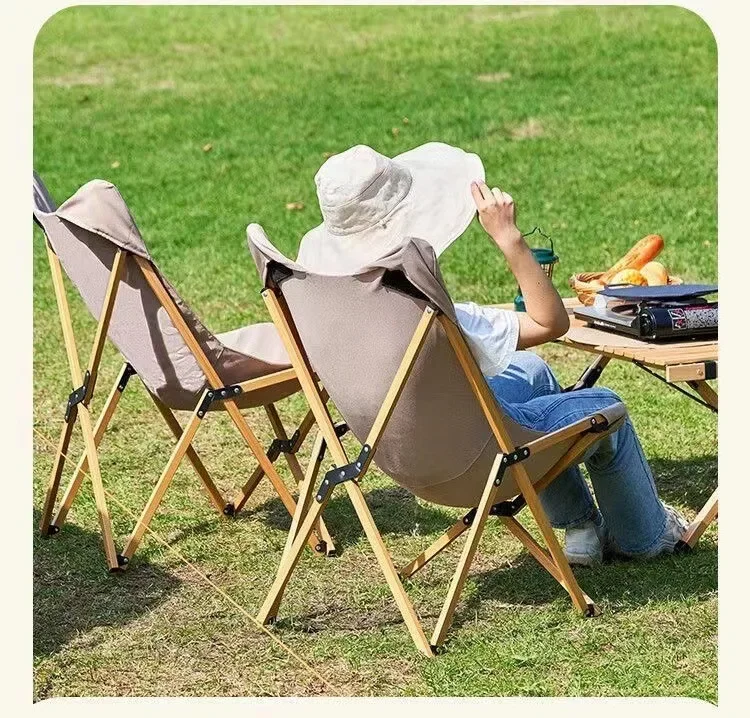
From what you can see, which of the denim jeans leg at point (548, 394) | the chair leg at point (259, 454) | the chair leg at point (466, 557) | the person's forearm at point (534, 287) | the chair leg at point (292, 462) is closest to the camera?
the person's forearm at point (534, 287)

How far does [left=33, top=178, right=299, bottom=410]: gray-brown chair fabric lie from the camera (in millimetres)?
4230

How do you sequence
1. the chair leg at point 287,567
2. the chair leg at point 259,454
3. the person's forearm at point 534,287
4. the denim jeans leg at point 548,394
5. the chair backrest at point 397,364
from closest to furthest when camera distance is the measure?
the chair backrest at point 397,364 < the person's forearm at point 534,287 < the chair leg at point 287,567 < the denim jeans leg at point 548,394 < the chair leg at point 259,454

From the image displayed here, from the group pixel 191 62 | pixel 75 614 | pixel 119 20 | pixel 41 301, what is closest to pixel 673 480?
pixel 75 614

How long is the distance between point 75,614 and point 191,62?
1018 centimetres

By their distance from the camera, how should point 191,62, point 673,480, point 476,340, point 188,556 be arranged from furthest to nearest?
point 191,62 < point 673,480 < point 188,556 < point 476,340

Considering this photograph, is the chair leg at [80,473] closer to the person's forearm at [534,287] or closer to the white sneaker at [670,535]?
the person's forearm at [534,287]

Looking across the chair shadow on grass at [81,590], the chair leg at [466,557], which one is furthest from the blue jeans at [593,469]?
the chair shadow on grass at [81,590]

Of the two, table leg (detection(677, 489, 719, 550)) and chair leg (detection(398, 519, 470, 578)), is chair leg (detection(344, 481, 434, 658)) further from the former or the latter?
table leg (detection(677, 489, 719, 550))

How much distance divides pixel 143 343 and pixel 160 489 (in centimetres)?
45

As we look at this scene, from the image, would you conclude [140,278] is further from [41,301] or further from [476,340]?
[41,301]

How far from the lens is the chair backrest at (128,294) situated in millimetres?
4227

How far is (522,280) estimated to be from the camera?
12.0 feet

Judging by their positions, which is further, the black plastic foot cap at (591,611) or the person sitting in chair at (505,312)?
the black plastic foot cap at (591,611)

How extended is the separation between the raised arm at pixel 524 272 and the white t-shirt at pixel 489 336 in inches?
1.5
